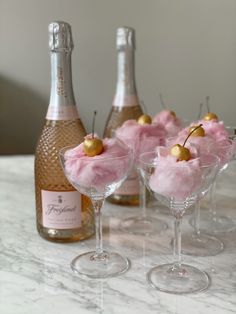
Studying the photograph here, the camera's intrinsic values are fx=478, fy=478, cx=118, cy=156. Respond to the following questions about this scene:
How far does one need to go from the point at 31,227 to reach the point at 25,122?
1294mm

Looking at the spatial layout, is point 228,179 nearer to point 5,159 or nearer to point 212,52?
point 5,159

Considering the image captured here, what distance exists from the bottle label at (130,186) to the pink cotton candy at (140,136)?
111 mm

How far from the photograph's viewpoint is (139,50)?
187 centimetres

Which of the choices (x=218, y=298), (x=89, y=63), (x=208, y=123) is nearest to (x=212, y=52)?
(x=89, y=63)

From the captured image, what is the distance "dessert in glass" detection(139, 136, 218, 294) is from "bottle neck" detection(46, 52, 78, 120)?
0.18 m

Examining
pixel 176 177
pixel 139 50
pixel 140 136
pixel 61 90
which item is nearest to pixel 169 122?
pixel 140 136

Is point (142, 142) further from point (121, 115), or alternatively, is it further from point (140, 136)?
point (121, 115)

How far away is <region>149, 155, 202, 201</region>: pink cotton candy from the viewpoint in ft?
1.70

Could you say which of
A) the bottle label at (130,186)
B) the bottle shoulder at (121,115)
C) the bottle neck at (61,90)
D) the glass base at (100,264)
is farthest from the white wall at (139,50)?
the glass base at (100,264)

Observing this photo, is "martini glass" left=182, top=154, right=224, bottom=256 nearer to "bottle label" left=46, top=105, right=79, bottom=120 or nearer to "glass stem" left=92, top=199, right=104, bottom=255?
"glass stem" left=92, top=199, right=104, bottom=255

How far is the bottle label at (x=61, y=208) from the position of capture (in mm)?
674

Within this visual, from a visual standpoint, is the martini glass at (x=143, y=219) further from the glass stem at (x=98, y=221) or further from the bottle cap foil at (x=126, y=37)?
the bottle cap foil at (x=126, y=37)

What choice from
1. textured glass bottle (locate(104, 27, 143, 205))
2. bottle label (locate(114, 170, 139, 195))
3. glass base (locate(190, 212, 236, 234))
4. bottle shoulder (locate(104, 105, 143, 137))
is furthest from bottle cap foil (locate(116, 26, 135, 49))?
glass base (locate(190, 212, 236, 234))

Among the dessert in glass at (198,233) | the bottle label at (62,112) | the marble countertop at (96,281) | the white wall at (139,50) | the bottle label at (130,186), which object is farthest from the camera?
the white wall at (139,50)
